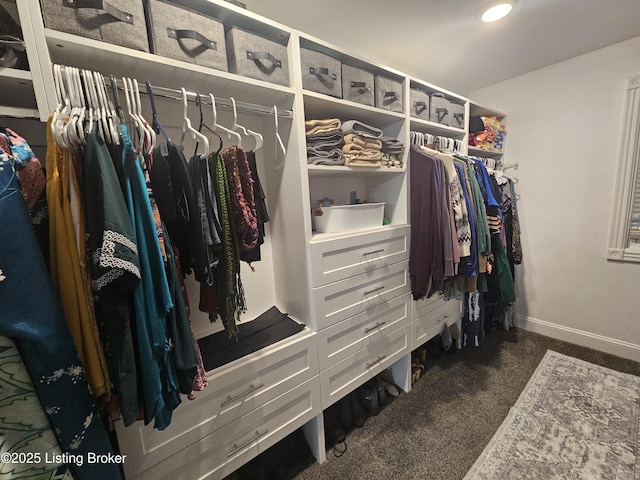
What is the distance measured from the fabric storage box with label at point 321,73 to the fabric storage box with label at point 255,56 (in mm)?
112

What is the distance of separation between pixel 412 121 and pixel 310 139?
754 mm

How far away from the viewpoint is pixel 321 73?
1161 millimetres

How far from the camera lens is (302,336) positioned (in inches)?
47.7

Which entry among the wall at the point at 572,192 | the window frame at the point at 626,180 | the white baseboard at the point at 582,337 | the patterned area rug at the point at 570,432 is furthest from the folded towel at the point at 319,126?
the white baseboard at the point at 582,337

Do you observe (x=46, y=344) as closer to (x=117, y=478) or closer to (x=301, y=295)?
(x=117, y=478)

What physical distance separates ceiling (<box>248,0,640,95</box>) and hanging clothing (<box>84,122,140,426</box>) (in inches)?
46.2

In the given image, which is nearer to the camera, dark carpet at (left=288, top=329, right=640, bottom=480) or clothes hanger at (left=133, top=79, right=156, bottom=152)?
clothes hanger at (left=133, top=79, right=156, bottom=152)

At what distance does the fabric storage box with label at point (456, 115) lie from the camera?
182 centimetres

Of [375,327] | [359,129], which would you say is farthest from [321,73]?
[375,327]

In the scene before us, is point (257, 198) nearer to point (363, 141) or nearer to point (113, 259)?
point (113, 259)

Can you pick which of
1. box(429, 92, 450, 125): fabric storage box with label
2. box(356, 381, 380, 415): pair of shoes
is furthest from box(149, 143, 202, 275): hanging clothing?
box(429, 92, 450, 125): fabric storage box with label

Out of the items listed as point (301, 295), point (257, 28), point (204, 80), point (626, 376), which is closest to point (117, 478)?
point (301, 295)

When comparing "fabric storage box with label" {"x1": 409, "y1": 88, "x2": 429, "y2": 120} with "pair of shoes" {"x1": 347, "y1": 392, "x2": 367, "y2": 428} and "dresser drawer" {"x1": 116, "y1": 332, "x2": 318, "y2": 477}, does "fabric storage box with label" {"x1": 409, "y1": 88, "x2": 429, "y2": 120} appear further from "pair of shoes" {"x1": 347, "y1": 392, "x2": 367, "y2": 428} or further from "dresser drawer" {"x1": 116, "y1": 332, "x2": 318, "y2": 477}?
"pair of shoes" {"x1": 347, "y1": 392, "x2": 367, "y2": 428}

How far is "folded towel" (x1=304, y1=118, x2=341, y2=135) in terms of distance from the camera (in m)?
1.26
